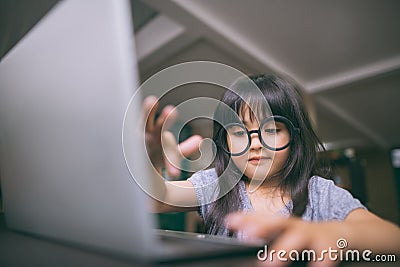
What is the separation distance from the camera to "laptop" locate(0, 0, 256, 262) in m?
0.23

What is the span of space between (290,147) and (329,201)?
0.37 feet

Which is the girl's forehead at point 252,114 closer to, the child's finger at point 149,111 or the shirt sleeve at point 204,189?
the shirt sleeve at point 204,189

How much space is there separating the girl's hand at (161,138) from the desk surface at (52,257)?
0.11 metres

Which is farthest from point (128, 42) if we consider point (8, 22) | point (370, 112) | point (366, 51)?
point (370, 112)

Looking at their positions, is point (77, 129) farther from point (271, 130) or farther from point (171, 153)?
point (271, 130)

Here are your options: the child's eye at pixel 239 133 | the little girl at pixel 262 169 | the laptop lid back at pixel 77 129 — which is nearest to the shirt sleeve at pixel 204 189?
the little girl at pixel 262 169

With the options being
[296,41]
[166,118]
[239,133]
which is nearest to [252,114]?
[239,133]

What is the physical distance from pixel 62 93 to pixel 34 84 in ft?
0.23

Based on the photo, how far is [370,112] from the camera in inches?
134

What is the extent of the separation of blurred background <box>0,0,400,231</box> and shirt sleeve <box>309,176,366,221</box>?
1.01 metres

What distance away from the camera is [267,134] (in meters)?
0.50

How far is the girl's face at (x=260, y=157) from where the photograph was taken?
1.64 feet

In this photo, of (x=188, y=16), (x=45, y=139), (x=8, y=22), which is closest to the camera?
(x=45, y=139)

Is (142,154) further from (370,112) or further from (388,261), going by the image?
(370,112)
